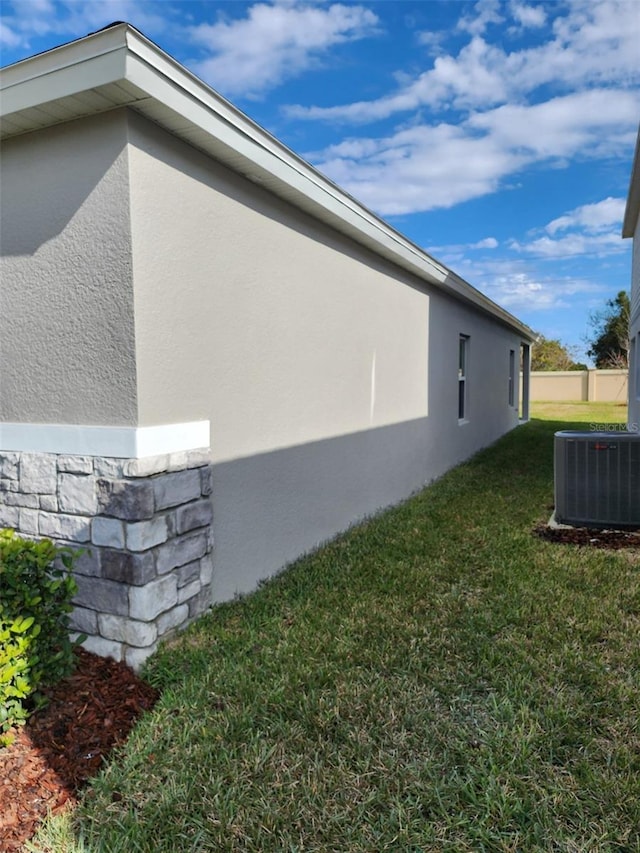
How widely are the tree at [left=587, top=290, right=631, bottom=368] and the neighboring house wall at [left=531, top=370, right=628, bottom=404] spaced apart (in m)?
2.97

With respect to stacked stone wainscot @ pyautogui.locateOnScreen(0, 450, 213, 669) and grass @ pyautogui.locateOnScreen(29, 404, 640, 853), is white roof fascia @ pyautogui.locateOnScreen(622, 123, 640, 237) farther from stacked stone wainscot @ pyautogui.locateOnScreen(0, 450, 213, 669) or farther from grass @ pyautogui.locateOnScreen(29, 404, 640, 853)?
stacked stone wainscot @ pyautogui.locateOnScreen(0, 450, 213, 669)

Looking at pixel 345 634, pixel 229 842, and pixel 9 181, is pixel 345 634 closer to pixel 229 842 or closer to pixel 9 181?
pixel 229 842

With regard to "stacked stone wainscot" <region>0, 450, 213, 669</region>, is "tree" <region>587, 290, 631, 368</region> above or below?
above

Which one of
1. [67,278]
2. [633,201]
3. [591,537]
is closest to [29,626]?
[67,278]

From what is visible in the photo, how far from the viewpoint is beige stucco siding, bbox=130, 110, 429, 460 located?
10.2 feet

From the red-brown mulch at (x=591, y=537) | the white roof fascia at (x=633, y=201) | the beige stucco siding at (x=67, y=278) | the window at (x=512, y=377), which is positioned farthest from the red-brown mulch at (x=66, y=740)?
the window at (x=512, y=377)

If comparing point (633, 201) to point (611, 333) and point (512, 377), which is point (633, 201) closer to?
point (512, 377)

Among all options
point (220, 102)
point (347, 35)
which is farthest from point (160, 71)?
point (347, 35)

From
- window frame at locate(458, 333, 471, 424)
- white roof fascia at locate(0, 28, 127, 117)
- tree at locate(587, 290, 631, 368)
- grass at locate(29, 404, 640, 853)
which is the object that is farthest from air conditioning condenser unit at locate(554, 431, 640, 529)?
tree at locate(587, 290, 631, 368)

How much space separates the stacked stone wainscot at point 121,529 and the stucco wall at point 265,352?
1.05 ft

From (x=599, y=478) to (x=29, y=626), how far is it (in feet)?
16.6

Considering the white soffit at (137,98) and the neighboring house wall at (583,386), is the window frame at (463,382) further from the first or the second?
the neighboring house wall at (583,386)

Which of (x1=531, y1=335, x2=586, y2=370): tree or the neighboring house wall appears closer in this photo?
the neighboring house wall

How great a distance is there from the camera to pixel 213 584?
143 inches
